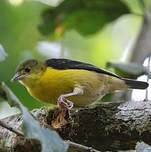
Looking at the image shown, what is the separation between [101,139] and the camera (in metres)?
2.77

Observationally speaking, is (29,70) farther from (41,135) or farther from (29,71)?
(41,135)

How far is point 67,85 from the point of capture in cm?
339

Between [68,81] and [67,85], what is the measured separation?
0.09 ft

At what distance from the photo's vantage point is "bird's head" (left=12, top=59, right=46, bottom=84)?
3.58 metres

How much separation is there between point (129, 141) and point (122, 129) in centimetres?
7

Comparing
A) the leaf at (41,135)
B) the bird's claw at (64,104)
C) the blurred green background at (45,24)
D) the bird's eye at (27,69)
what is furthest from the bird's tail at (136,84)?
the leaf at (41,135)

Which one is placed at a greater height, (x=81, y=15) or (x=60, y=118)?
(x=81, y=15)

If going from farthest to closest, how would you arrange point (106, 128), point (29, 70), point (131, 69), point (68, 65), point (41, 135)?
point (29, 70)
point (68, 65)
point (131, 69)
point (106, 128)
point (41, 135)

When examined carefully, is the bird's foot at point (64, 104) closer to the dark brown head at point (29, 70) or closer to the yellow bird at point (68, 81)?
the yellow bird at point (68, 81)

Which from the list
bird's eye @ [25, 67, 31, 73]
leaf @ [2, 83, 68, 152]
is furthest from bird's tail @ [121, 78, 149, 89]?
leaf @ [2, 83, 68, 152]

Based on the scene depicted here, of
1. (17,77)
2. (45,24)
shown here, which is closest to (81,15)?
(45,24)

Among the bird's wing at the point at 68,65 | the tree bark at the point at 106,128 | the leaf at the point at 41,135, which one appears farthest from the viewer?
the bird's wing at the point at 68,65

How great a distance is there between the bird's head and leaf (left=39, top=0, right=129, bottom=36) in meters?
0.89

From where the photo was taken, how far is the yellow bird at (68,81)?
132 inches
